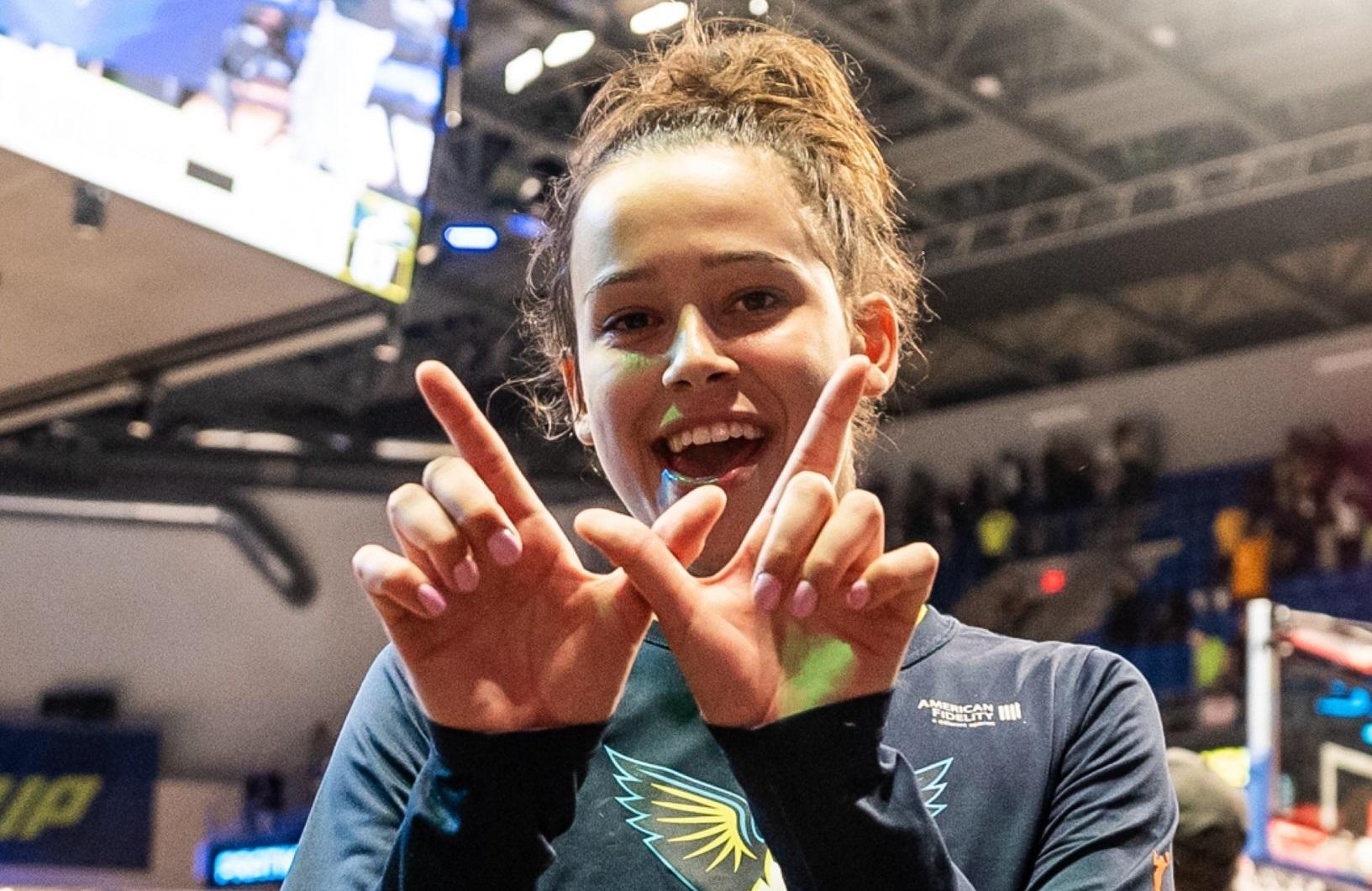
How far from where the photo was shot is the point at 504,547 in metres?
1.01

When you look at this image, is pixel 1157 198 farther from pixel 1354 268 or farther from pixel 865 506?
pixel 865 506

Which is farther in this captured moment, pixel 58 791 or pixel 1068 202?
pixel 58 791

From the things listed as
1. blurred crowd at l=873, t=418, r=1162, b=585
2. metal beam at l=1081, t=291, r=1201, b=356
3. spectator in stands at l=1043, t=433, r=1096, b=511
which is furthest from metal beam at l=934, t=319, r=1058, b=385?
spectator in stands at l=1043, t=433, r=1096, b=511

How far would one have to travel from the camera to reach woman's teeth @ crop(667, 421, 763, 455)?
1.33 metres

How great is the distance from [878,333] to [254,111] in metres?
2.62

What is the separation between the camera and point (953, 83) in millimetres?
9320

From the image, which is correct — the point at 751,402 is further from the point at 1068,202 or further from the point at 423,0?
the point at 1068,202

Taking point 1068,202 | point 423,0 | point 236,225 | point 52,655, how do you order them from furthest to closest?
point 52,655 < point 1068,202 < point 423,0 < point 236,225

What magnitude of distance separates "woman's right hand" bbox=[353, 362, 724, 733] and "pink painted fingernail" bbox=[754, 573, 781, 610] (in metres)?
0.06

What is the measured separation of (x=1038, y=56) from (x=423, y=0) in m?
6.22

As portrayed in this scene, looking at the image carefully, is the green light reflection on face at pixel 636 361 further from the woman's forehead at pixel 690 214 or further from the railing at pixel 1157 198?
the railing at pixel 1157 198

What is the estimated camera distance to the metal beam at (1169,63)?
8.63 metres

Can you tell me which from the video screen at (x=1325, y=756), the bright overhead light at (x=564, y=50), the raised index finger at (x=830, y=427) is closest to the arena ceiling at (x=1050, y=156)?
the bright overhead light at (x=564, y=50)

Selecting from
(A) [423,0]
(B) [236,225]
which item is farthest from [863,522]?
(A) [423,0]
